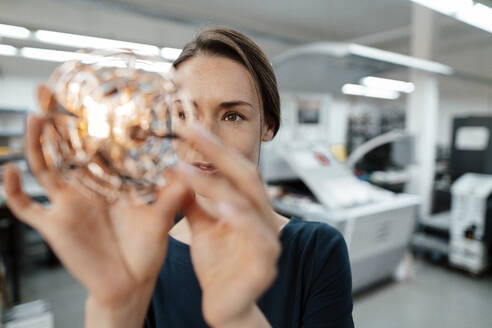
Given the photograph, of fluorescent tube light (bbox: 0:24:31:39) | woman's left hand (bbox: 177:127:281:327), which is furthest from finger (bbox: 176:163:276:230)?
fluorescent tube light (bbox: 0:24:31:39)

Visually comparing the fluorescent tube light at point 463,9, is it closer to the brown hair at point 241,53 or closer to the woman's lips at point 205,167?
the brown hair at point 241,53

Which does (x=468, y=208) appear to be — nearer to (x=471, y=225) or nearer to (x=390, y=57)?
(x=471, y=225)

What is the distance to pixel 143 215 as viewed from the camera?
1.46 ft

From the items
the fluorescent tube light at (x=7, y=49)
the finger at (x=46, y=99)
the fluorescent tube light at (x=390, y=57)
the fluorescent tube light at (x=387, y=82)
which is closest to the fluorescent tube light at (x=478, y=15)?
the fluorescent tube light at (x=390, y=57)

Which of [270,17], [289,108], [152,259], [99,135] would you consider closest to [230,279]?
[152,259]

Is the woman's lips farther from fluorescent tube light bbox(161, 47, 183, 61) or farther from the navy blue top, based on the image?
fluorescent tube light bbox(161, 47, 183, 61)

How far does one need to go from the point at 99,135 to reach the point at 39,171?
101mm

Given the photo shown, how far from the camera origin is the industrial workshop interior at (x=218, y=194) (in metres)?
0.42

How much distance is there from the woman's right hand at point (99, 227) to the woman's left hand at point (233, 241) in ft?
0.21

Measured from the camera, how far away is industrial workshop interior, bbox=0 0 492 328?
1.38 ft

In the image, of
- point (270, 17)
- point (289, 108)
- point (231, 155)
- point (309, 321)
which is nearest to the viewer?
point (231, 155)

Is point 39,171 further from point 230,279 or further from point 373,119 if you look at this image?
point 373,119

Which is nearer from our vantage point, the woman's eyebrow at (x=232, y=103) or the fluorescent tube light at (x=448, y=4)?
the woman's eyebrow at (x=232, y=103)

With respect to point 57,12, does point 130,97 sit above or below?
below
